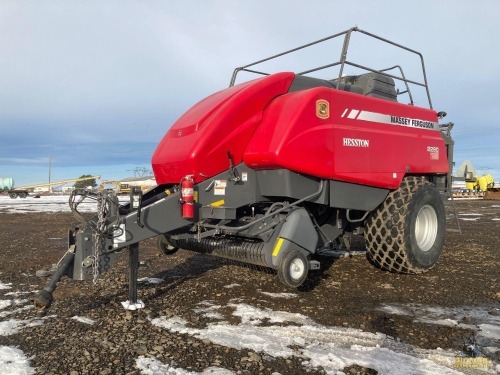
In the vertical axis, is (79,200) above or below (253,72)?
below

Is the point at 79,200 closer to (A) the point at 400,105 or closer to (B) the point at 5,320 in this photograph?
(B) the point at 5,320

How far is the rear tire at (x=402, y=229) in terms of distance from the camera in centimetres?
521

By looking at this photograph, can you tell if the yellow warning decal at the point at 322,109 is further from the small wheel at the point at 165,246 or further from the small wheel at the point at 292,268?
the small wheel at the point at 165,246

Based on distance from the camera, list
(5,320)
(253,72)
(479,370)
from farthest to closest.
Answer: (253,72), (5,320), (479,370)

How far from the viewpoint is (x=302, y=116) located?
4281 mm

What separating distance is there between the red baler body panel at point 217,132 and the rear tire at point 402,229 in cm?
196

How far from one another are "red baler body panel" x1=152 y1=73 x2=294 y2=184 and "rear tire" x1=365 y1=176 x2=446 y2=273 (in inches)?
77.1

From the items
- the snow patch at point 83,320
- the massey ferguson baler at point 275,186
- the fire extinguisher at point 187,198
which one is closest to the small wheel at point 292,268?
the massey ferguson baler at point 275,186

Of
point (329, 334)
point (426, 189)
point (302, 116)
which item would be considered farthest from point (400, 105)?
point (329, 334)

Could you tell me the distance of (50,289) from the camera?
3.48 meters

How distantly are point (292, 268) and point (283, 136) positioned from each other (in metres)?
1.27

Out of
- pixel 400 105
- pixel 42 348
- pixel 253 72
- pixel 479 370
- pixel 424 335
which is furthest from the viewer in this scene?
pixel 253 72

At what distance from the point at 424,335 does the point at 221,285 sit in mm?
2347

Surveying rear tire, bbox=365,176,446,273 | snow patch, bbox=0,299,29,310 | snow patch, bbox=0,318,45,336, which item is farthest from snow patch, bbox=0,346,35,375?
rear tire, bbox=365,176,446,273
